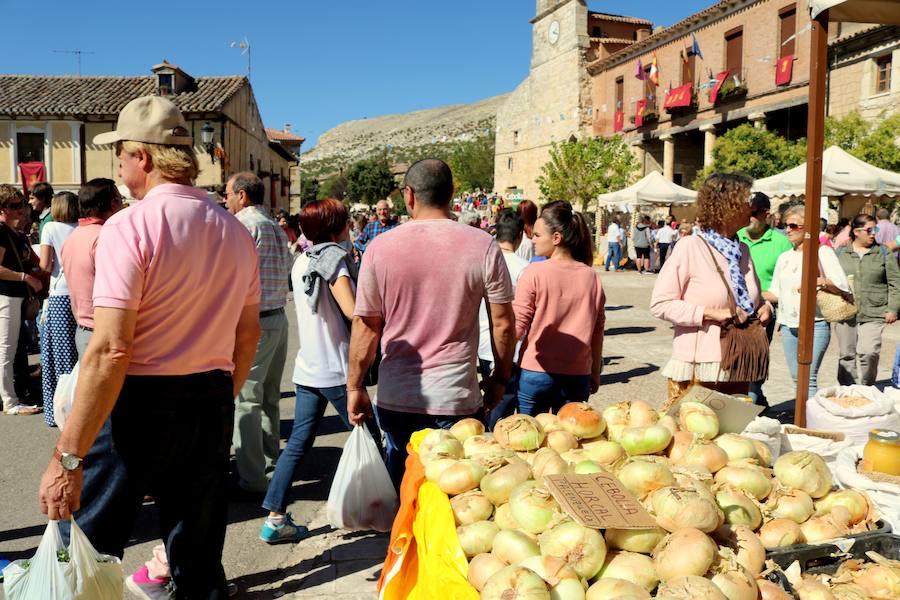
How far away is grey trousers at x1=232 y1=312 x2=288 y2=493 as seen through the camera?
4.37 meters

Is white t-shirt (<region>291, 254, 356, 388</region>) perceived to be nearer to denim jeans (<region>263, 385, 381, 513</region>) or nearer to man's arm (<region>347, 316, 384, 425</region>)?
denim jeans (<region>263, 385, 381, 513</region>)

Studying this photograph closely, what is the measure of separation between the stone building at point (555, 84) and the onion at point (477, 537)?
41506 mm

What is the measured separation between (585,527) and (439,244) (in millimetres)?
1390

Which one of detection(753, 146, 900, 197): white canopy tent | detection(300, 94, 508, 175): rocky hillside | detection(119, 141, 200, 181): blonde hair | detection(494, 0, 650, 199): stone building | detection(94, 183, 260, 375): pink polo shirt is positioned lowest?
detection(94, 183, 260, 375): pink polo shirt

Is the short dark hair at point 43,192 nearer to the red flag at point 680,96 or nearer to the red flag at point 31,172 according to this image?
the red flag at point 31,172

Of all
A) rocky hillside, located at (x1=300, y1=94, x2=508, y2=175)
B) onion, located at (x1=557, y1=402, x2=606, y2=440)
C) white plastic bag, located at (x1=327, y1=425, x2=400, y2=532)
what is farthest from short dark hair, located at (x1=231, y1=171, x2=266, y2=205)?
rocky hillside, located at (x1=300, y1=94, x2=508, y2=175)

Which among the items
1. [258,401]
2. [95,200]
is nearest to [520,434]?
[258,401]

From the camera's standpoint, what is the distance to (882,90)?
21812 millimetres

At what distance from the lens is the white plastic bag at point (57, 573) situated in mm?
2133

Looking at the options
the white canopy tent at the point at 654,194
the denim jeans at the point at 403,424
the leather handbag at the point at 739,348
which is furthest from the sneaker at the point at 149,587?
the white canopy tent at the point at 654,194

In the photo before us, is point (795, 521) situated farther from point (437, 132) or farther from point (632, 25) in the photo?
point (437, 132)

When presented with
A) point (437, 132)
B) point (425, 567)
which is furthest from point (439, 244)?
point (437, 132)

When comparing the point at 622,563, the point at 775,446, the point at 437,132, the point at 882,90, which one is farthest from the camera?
the point at 437,132

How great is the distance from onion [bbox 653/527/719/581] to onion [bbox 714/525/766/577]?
12 cm
